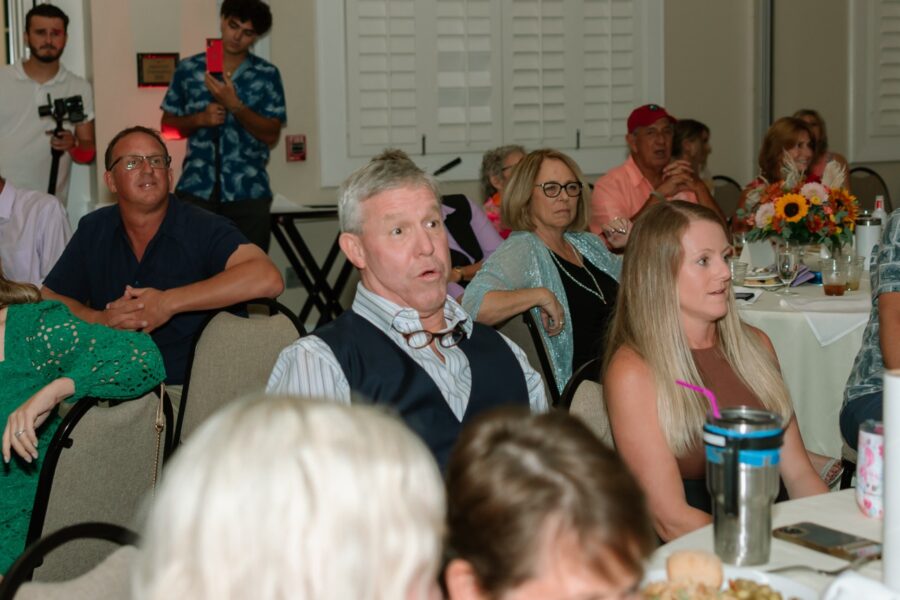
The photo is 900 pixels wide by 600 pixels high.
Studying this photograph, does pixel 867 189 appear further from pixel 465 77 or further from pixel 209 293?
pixel 209 293

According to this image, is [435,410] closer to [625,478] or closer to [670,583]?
[670,583]

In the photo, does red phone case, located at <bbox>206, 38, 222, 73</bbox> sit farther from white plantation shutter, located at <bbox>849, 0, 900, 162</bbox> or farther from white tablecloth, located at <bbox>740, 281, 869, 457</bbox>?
white plantation shutter, located at <bbox>849, 0, 900, 162</bbox>

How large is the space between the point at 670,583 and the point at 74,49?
5.94m

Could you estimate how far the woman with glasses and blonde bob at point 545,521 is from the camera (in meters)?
1.18

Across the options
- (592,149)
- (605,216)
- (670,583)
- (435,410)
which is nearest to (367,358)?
(435,410)

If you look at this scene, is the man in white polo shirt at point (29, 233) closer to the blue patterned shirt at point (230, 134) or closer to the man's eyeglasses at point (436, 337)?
the blue patterned shirt at point (230, 134)

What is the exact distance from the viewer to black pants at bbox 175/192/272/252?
6.39m

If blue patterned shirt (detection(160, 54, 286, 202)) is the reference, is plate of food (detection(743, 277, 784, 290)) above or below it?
below

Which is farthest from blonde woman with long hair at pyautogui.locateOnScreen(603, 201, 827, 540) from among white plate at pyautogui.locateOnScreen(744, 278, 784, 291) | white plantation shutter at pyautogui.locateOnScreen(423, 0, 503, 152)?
white plantation shutter at pyautogui.locateOnScreen(423, 0, 503, 152)

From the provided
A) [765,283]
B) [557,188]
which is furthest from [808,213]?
[557,188]

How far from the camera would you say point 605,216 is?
6.02 meters

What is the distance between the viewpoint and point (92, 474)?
2.57 meters

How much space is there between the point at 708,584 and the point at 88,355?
1.68 meters

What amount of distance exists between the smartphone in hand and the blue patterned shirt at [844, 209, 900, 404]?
159 inches
